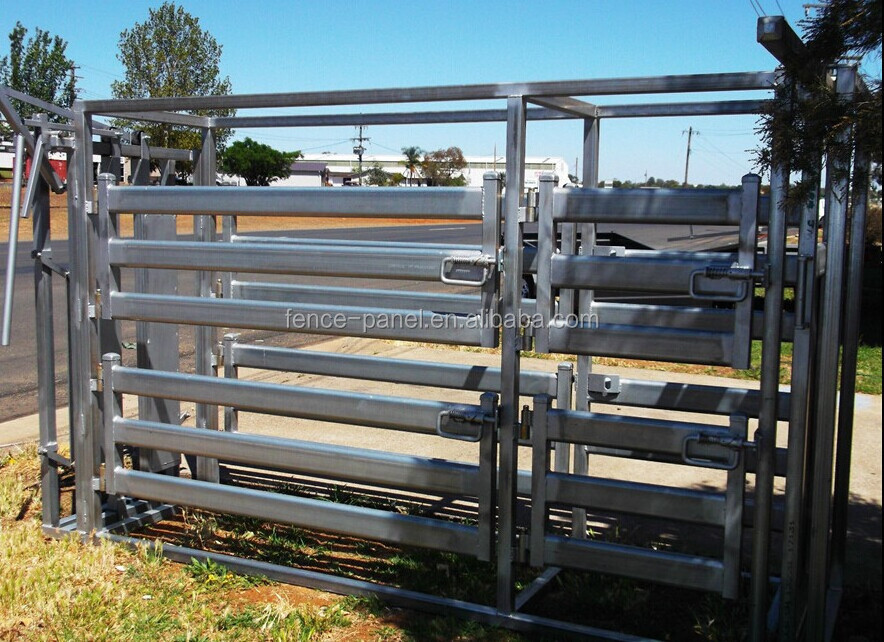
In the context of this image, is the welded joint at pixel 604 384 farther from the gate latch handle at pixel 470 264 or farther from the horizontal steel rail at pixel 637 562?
the gate latch handle at pixel 470 264

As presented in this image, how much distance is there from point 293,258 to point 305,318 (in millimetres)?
260

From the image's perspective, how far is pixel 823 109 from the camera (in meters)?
2.64

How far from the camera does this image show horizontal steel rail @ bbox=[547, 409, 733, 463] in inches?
129

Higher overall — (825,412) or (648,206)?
(648,206)

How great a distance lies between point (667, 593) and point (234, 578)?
196 cm

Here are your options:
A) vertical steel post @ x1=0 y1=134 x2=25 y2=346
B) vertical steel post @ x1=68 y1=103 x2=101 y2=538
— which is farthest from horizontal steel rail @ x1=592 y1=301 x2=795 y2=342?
vertical steel post @ x1=0 y1=134 x2=25 y2=346

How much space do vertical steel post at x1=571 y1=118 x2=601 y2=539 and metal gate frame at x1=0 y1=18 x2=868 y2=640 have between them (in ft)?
0.04

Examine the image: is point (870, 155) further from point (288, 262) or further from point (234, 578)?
point (234, 578)

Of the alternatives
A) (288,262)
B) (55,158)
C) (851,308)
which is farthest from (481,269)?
(55,158)

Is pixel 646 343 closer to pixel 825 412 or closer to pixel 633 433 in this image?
pixel 633 433

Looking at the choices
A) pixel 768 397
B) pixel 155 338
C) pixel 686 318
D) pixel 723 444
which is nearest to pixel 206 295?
pixel 155 338

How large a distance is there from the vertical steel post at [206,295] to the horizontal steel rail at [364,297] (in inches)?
7.9

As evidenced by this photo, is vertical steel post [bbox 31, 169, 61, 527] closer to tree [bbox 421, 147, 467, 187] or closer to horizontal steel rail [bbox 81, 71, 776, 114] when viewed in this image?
horizontal steel rail [bbox 81, 71, 776, 114]

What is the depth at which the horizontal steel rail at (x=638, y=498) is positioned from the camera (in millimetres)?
3314
